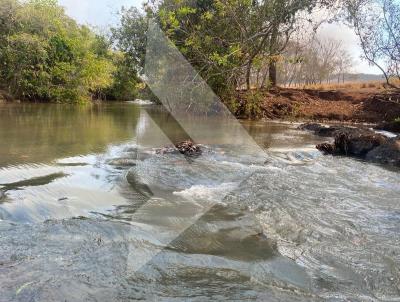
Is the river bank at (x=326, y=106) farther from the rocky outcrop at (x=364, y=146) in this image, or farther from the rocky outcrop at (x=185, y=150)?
the rocky outcrop at (x=185, y=150)

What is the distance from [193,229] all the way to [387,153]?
6.16m

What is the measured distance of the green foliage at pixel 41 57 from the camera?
25.7 m

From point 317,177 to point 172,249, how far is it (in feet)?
12.8

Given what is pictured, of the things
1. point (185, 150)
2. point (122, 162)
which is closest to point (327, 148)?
point (185, 150)

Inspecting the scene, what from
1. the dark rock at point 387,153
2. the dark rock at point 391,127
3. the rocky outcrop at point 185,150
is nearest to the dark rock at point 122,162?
the rocky outcrop at point 185,150

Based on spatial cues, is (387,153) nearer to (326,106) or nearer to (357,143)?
(357,143)

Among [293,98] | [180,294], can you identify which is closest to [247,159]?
[180,294]

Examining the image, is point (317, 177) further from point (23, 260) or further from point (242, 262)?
point (23, 260)

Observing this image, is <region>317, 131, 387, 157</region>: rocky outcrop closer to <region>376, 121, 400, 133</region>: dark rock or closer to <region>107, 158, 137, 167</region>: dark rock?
<region>107, 158, 137, 167</region>: dark rock

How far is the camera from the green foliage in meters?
25.7

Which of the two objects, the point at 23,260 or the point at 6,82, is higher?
the point at 6,82

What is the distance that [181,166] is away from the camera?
705 centimetres

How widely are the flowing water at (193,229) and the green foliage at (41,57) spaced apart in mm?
21307

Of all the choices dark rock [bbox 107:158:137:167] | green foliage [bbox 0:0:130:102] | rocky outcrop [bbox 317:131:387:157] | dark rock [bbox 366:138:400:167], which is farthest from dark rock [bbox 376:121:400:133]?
green foliage [bbox 0:0:130:102]
